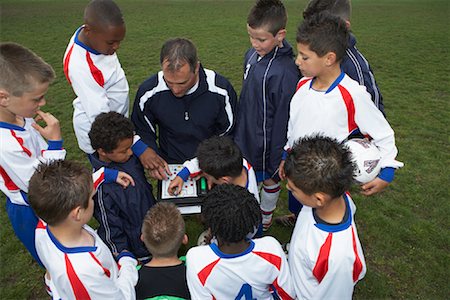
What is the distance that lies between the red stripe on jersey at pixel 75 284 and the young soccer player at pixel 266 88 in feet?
6.37

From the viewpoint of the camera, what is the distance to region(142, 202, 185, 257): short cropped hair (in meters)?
2.41

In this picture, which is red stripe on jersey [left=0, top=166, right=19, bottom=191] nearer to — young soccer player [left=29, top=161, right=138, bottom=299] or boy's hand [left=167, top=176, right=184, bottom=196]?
young soccer player [left=29, top=161, right=138, bottom=299]

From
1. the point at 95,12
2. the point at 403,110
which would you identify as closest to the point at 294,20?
the point at 403,110

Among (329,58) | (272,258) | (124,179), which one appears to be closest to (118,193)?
(124,179)

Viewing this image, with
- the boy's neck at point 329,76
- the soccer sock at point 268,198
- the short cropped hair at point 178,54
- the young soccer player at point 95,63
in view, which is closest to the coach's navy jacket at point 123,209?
the young soccer player at point 95,63

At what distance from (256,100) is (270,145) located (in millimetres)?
460

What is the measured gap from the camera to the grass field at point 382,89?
3.63 metres

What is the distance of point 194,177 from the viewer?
3127 mm

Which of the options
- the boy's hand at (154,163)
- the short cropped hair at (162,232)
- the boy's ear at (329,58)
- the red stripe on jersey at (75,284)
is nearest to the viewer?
the red stripe on jersey at (75,284)

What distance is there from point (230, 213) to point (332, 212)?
2.03 feet

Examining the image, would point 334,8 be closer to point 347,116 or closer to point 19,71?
point 347,116

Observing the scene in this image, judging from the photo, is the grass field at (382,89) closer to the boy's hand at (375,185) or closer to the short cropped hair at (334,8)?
the boy's hand at (375,185)

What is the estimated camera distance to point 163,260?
245 cm

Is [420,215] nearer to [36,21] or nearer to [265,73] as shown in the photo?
[265,73]
